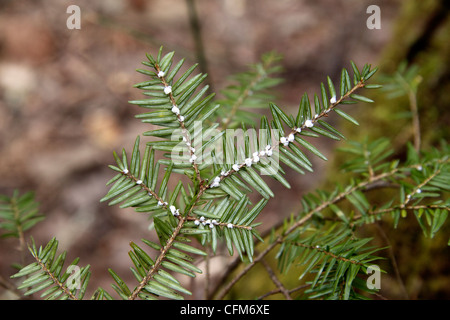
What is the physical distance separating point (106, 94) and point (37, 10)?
107cm

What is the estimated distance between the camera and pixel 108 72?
115 inches

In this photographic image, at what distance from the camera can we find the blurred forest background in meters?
2.32

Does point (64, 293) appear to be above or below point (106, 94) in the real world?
below

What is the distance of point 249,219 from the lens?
72cm

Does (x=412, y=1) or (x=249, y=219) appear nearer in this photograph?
(x=249, y=219)

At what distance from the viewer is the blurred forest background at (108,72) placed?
232 cm

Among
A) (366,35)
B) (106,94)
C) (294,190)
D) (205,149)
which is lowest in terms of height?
(294,190)

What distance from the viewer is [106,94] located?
2.83 m
